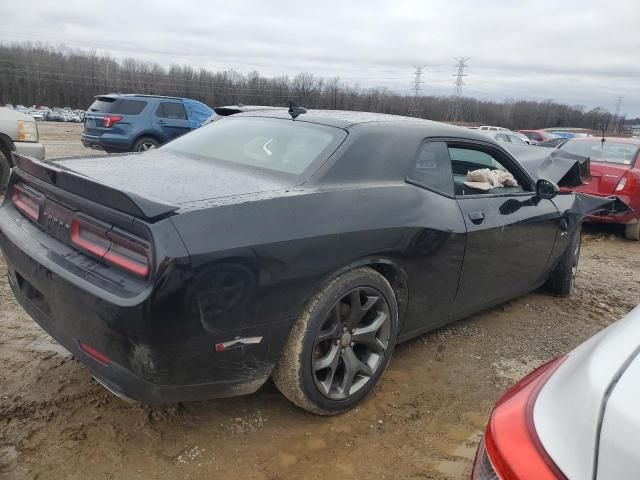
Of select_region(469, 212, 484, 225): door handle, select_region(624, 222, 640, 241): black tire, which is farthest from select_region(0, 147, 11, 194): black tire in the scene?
select_region(624, 222, 640, 241): black tire

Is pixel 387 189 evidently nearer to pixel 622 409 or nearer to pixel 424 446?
pixel 424 446

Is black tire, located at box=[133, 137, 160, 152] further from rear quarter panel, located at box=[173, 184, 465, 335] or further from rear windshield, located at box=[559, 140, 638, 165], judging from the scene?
rear quarter panel, located at box=[173, 184, 465, 335]

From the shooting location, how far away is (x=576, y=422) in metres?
1.12

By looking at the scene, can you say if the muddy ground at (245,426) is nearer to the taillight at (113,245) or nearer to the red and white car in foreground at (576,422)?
the taillight at (113,245)

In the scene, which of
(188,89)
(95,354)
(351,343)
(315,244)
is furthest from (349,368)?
(188,89)

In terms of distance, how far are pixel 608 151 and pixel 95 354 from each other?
8372 millimetres

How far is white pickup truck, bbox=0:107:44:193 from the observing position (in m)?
6.94

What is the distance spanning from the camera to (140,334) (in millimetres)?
1909

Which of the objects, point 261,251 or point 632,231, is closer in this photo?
point 261,251

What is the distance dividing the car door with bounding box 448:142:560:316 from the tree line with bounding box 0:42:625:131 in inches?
2639

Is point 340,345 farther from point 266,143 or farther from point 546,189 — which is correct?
point 546,189

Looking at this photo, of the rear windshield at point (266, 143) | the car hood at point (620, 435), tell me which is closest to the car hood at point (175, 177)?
the rear windshield at point (266, 143)

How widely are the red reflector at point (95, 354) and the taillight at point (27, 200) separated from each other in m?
0.77

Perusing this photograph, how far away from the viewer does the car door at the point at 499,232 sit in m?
3.27
